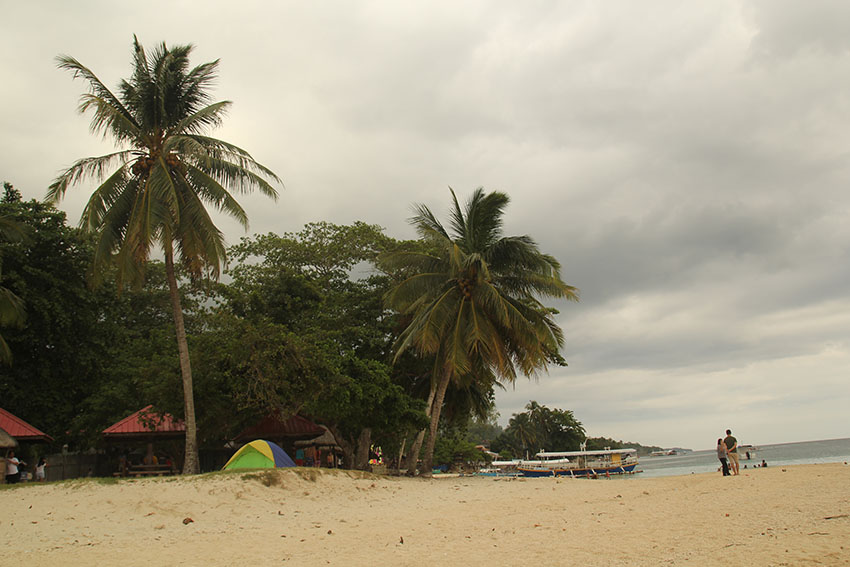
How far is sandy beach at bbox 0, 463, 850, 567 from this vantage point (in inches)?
276

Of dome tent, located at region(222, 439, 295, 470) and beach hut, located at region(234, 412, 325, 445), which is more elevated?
beach hut, located at region(234, 412, 325, 445)

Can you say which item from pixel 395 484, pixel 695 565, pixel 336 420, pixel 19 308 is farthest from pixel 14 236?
pixel 695 565

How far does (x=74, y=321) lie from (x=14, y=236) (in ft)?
16.0

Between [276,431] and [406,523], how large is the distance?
12930 millimetres

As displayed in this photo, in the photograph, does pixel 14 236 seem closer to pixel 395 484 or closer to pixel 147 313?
pixel 147 313

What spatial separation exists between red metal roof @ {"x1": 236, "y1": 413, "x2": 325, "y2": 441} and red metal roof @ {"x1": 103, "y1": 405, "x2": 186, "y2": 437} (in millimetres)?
2950

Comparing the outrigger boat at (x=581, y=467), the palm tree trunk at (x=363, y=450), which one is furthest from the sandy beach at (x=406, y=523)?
the outrigger boat at (x=581, y=467)

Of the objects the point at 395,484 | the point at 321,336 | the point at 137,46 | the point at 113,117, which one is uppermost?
the point at 137,46

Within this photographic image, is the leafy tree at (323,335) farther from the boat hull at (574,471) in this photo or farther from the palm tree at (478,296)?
the boat hull at (574,471)

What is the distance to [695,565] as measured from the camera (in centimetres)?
593

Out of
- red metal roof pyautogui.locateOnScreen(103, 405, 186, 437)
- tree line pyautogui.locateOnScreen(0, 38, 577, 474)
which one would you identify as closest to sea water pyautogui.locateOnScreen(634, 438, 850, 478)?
tree line pyautogui.locateOnScreen(0, 38, 577, 474)

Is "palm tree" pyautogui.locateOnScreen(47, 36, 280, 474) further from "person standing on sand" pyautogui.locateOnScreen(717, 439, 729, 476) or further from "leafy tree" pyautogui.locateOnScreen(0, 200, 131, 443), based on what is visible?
"person standing on sand" pyautogui.locateOnScreen(717, 439, 729, 476)

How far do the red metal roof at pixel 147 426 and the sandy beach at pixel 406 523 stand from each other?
21.3 ft

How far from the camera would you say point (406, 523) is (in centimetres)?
1036
